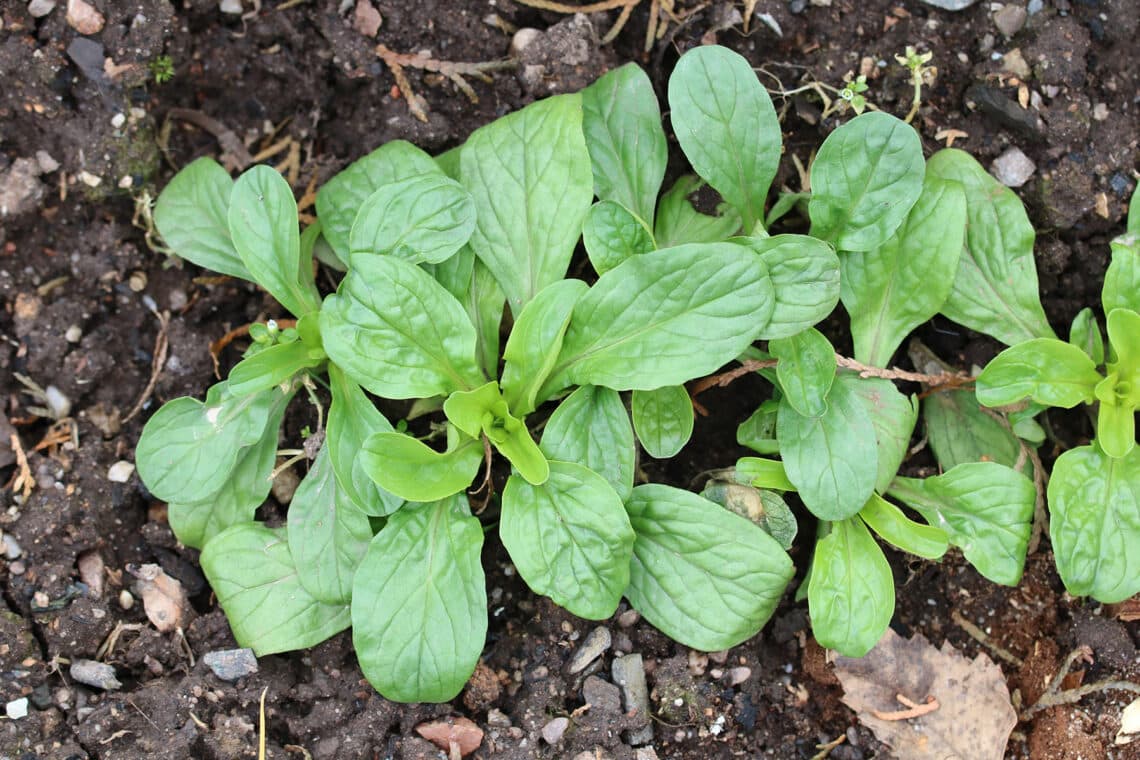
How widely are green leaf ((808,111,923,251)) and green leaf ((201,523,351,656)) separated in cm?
162

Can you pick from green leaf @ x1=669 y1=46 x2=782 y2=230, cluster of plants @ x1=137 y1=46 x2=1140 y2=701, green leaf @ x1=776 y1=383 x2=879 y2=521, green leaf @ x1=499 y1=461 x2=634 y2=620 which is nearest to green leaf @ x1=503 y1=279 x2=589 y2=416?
cluster of plants @ x1=137 y1=46 x2=1140 y2=701

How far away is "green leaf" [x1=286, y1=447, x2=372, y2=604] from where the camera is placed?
105 inches

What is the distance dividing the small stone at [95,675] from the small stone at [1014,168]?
108 inches

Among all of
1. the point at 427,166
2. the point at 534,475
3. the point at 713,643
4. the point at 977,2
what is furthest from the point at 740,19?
the point at 713,643

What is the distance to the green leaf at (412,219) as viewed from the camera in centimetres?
257

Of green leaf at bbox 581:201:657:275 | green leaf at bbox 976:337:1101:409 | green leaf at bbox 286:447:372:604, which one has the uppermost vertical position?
green leaf at bbox 581:201:657:275

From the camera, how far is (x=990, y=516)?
2660 mm

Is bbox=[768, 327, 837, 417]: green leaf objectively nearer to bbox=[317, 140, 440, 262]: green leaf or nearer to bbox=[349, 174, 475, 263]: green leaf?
bbox=[349, 174, 475, 263]: green leaf

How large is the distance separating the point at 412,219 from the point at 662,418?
2.63 feet

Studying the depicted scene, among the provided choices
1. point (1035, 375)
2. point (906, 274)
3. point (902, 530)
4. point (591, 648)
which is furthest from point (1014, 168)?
point (591, 648)

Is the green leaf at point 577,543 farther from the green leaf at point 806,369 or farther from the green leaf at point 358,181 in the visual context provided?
the green leaf at point 358,181

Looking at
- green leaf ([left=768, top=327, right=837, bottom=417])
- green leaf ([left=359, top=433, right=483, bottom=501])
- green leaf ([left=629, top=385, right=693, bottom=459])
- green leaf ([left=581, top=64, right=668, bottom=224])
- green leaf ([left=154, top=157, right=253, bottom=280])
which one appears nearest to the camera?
green leaf ([left=359, top=433, right=483, bottom=501])

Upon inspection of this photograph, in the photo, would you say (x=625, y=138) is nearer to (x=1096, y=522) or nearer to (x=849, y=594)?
(x=849, y=594)

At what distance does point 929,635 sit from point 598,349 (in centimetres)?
124
